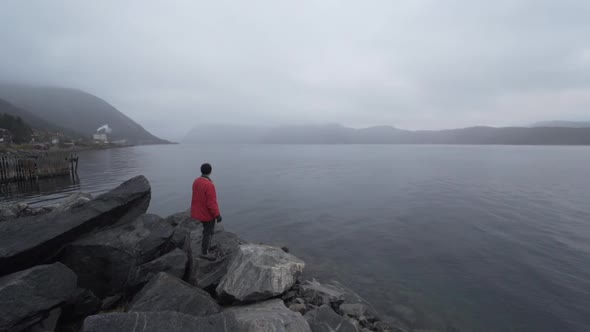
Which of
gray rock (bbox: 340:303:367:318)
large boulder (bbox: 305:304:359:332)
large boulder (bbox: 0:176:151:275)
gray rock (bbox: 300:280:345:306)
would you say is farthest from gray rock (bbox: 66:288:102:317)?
gray rock (bbox: 340:303:367:318)

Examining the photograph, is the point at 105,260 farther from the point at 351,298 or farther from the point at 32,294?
the point at 351,298

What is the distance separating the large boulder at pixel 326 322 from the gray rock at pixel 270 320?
558 mm

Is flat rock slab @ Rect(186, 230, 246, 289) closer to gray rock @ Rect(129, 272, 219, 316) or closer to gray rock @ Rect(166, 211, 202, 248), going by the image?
gray rock @ Rect(166, 211, 202, 248)

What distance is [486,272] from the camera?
14.2m

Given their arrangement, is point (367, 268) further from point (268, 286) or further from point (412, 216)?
point (412, 216)

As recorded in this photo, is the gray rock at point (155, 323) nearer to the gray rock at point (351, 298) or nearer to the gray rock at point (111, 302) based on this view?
the gray rock at point (111, 302)

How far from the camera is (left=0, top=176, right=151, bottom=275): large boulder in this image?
7422 millimetres

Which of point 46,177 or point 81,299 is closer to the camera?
point 81,299

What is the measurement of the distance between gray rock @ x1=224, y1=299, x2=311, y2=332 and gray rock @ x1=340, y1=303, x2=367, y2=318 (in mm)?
2908

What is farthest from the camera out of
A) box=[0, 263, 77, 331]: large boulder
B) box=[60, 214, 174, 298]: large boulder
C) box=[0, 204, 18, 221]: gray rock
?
box=[0, 204, 18, 221]: gray rock

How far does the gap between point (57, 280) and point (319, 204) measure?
2429 cm

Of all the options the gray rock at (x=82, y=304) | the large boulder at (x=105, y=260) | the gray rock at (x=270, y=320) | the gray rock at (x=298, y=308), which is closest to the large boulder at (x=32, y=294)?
the gray rock at (x=82, y=304)

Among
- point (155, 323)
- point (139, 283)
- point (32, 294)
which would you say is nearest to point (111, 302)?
point (139, 283)

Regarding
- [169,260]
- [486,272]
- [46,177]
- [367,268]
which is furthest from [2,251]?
[46,177]
